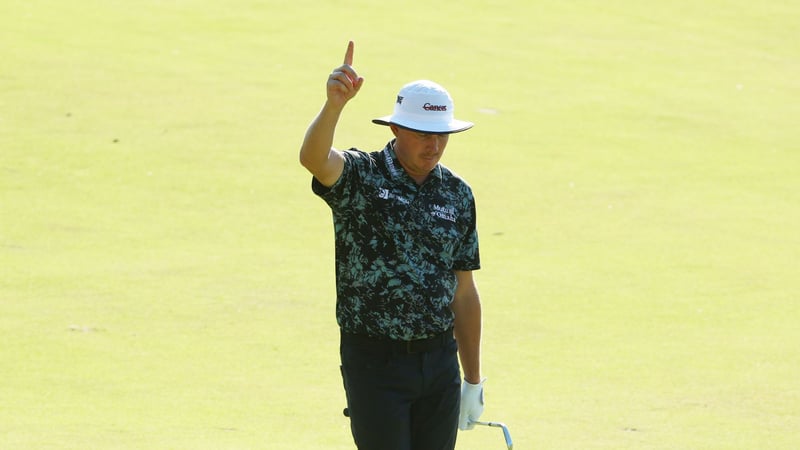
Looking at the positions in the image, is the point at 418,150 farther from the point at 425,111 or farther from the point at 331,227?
the point at 331,227

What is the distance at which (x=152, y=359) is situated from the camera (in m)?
8.63

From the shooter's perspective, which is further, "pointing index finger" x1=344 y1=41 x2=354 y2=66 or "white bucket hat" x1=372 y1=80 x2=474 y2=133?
"white bucket hat" x1=372 y1=80 x2=474 y2=133

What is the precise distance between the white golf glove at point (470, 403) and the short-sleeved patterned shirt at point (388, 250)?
67 centimetres

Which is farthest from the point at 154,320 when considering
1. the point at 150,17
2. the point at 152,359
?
the point at 150,17

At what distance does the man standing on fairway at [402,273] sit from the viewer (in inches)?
197

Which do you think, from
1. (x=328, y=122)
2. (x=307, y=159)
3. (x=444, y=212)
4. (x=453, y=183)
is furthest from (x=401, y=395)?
(x=328, y=122)

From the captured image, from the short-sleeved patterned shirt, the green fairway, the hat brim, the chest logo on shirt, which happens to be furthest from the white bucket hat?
the green fairway

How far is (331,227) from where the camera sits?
1164 centimetres

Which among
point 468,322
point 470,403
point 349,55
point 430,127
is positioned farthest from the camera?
point 470,403

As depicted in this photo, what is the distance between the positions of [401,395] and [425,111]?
106 centimetres

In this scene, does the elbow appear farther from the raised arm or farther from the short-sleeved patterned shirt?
the short-sleeved patterned shirt

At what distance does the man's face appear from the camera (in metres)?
5.08

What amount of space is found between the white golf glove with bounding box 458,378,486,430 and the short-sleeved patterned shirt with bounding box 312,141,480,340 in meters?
0.67

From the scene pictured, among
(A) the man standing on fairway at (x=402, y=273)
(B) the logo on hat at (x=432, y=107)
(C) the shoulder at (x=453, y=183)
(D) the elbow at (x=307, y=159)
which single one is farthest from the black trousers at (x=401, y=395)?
(B) the logo on hat at (x=432, y=107)
